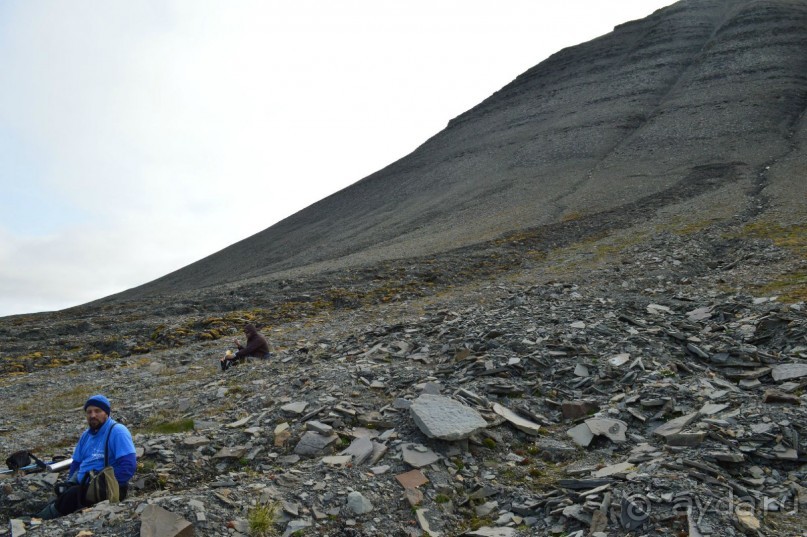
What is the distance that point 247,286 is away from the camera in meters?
39.1

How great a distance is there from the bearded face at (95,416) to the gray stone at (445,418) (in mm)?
4951

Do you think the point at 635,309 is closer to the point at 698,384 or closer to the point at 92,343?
the point at 698,384

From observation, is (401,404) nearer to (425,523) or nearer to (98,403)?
(425,523)

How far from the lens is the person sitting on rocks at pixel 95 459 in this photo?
325 inches

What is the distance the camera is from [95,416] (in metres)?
8.86

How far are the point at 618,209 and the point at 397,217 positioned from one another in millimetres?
27818

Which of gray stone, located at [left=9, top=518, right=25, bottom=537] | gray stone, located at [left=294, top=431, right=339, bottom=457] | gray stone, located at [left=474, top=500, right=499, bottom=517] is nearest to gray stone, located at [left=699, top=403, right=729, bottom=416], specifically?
gray stone, located at [left=474, top=500, right=499, bottom=517]

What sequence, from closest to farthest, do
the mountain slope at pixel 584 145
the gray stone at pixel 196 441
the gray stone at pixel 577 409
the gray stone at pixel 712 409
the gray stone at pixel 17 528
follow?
the gray stone at pixel 17 528 < the gray stone at pixel 712 409 < the gray stone at pixel 196 441 < the gray stone at pixel 577 409 < the mountain slope at pixel 584 145

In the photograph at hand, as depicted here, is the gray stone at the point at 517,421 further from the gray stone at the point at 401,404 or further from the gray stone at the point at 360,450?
the gray stone at the point at 360,450

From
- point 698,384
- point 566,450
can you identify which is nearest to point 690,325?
point 698,384

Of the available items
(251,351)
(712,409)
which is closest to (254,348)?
(251,351)

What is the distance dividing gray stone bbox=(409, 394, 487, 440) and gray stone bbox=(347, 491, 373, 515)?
1837 millimetres

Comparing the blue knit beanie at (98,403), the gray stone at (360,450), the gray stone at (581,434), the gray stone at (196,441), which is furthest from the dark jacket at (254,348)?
the gray stone at (581,434)

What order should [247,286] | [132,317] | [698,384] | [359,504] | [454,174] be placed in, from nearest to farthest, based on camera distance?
1. [359,504]
2. [698,384]
3. [132,317]
4. [247,286]
5. [454,174]
